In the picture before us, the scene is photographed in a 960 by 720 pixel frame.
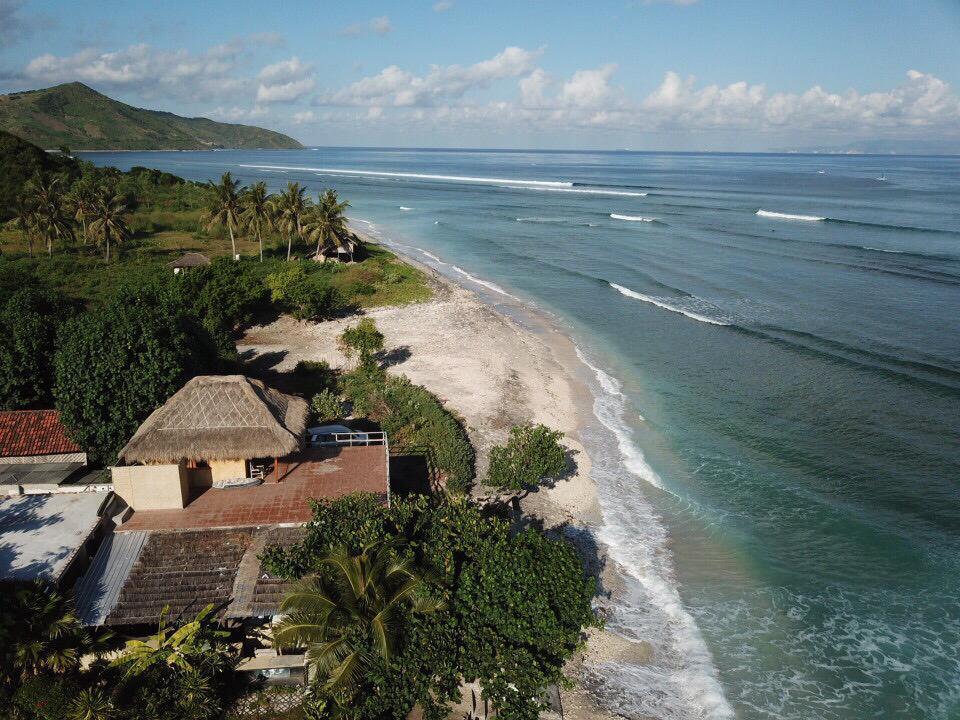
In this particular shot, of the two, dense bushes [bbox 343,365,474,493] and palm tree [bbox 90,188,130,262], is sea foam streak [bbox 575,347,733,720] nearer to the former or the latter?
dense bushes [bbox 343,365,474,493]

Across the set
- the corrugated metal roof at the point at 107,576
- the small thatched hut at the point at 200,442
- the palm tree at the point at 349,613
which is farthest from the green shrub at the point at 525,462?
the corrugated metal roof at the point at 107,576

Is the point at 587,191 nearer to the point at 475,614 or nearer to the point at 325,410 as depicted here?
the point at 325,410

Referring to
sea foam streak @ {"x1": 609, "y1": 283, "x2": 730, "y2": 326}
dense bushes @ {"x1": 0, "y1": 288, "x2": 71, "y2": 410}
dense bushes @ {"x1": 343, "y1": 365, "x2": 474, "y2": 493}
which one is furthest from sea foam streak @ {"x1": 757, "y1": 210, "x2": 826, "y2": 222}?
dense bushes @ {"x1": 0, "y1": 288, "x2": 71, "y2": 410}

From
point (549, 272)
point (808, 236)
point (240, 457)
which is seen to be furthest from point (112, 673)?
point (808, 236)

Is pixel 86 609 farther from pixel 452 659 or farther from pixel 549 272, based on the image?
pixel 549 272

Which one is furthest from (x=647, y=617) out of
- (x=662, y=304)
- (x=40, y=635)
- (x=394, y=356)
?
(x=662, y=304)
